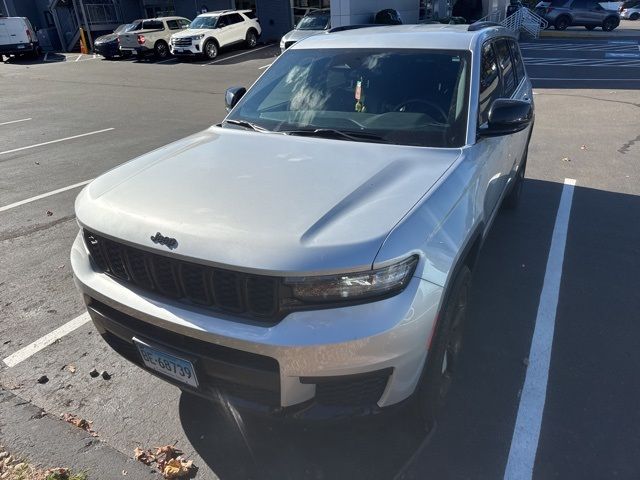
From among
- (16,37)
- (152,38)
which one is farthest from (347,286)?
(16,37)

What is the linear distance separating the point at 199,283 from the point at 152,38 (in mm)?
24579

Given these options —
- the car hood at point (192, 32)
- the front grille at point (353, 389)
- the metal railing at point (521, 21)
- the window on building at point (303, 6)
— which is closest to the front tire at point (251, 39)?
the car hood at point (192, 32)

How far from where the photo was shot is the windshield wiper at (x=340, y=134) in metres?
3.00

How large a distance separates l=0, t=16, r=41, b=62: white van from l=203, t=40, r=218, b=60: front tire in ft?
36.3

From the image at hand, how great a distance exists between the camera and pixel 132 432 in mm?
2658

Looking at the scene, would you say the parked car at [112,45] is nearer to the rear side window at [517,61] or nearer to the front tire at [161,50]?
the front tire at [161,50]

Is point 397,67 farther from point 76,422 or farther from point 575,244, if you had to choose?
point 76,422

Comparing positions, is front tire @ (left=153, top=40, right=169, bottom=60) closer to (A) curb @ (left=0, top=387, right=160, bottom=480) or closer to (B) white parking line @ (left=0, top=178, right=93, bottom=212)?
(B) white parking line @ (left=0, top=178, right=93, bottom=212)

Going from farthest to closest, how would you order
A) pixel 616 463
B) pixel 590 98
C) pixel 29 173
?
pixel 590 98, pixel 29 173, pixel 616 463

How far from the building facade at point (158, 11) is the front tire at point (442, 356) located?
23.8 metres

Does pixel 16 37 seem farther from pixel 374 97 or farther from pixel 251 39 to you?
pixel 374 97

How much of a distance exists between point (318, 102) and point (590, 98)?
11.0 metres

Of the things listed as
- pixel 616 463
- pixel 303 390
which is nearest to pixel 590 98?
pixel 616 463

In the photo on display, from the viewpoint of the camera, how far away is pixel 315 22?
64.4 feet
